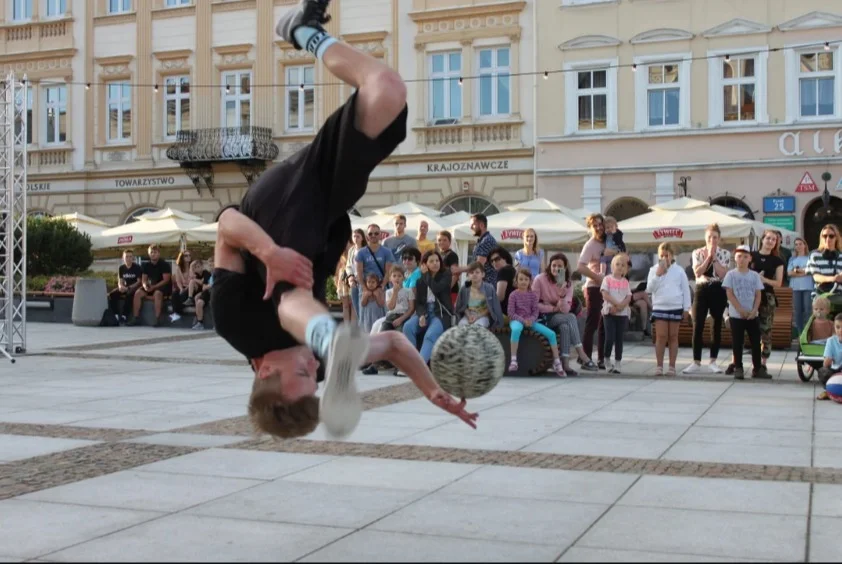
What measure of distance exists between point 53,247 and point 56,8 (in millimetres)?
13823

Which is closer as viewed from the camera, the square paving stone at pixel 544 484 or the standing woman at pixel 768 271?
the square paving stone at pixel 544 484

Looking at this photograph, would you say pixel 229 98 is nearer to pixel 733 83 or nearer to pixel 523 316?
pixel 733 83

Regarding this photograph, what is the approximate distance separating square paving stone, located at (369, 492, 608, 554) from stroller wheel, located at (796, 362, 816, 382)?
815cm

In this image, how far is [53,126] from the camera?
38156 mm

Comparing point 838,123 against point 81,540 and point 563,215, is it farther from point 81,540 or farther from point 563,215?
point 81,540


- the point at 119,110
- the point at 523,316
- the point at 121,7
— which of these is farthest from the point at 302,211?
the point at 121,7

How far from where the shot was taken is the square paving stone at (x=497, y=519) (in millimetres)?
5879

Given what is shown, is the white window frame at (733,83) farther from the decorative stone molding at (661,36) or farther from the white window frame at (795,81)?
Result: the decorative stone molding at (661,36)

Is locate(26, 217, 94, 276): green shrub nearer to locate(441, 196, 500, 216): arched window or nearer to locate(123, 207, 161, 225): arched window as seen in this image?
locate(123, 207, 161, 225): arched window

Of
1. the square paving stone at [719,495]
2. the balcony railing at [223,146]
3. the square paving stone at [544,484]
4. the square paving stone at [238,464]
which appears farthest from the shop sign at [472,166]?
the square paving stone at [719,495]

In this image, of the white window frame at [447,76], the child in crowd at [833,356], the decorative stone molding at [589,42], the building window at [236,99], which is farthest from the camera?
the building window at [236,99]

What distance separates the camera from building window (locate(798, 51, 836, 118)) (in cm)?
2870

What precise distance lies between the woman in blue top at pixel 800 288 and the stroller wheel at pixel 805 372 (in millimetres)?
2612

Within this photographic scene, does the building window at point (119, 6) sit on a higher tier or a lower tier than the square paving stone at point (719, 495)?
higher
